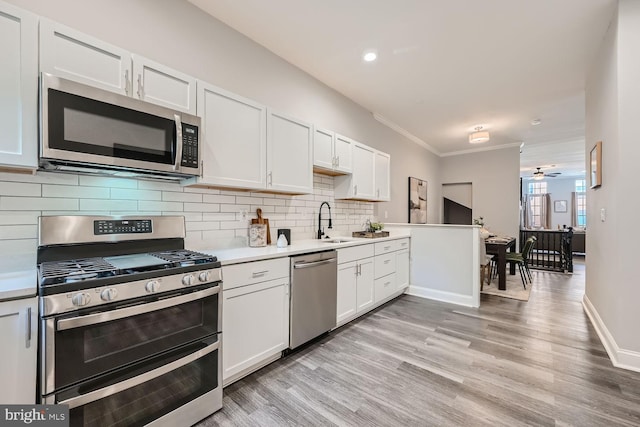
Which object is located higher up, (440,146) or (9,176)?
(440,146)

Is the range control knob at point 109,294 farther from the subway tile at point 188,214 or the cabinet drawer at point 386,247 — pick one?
the cabinet drawer at point 386,247

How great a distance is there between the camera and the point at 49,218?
1587mm

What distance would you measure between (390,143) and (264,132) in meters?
3.38

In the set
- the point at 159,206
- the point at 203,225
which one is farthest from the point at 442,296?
the point at 159,206

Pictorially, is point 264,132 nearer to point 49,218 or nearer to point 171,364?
point 49,218

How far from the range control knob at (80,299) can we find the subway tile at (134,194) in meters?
0.90

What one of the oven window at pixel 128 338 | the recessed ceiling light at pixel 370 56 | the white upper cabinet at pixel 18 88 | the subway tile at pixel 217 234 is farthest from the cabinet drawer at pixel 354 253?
the white upper cabinet at pixel 18 88

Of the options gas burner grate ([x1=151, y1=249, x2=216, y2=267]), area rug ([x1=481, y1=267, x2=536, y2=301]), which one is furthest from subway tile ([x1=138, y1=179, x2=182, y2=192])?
area rug ([x1=481, y1=267, x2=536, y2=301])

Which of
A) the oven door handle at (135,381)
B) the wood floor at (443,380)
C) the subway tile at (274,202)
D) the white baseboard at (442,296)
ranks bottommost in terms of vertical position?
the wood floor at (443,380)

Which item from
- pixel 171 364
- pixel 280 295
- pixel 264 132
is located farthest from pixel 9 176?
pixel 280 295

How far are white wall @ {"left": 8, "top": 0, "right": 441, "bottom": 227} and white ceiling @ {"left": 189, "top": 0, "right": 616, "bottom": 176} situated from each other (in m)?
0.13

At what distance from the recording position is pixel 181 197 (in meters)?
2.21

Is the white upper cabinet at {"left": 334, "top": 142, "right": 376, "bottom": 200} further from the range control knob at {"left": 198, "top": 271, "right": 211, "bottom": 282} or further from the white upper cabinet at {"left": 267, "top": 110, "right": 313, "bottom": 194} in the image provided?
the range control knob at {"left": 198, "top": 271, "right": 211, "bottom": 282}

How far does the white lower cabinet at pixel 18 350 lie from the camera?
1086 mm
